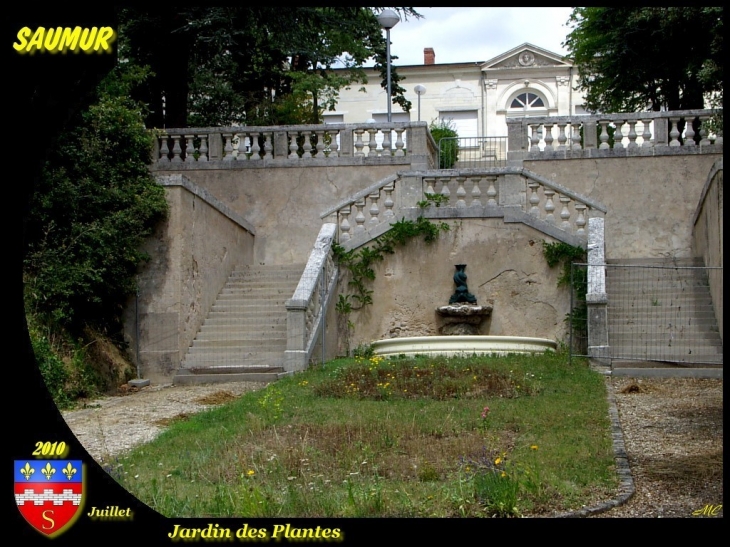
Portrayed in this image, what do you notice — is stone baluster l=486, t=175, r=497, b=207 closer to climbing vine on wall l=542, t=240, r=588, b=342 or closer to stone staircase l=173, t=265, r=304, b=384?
climbing vine on wall l=542, t=240, r=588, b=342

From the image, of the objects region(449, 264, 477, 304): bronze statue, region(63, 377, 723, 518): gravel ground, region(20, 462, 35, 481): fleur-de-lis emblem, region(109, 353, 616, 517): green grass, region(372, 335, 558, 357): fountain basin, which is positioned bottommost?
region(63, 377, 723, 518): gravel ground

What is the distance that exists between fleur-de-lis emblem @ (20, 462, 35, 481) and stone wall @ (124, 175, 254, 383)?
11.1 m

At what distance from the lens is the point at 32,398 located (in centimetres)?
438

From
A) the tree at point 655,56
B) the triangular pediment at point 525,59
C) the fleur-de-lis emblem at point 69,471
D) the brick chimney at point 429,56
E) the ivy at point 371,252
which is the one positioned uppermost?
the brick chimney at point 429,56

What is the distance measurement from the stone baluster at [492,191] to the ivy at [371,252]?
927mm

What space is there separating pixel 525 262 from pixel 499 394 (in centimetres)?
621

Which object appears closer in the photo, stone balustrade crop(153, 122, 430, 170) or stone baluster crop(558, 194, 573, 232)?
stone baluster crop(558, 194, 573, 232)

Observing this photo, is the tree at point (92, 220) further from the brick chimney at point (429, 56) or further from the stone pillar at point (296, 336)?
the brick chimney at point (429, 56)

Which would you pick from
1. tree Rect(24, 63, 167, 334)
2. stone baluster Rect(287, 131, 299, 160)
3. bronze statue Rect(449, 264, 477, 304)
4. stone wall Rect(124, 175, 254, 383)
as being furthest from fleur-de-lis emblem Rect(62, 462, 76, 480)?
stone baluster Rect(287, 131, 299, 160)

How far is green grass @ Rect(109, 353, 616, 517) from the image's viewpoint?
6352 mm

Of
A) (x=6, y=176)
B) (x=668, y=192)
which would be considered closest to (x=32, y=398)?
(x=6, y=176)

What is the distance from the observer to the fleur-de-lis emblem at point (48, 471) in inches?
180

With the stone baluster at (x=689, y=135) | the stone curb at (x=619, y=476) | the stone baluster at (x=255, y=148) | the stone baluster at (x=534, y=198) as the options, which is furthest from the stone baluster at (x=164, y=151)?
the stone curb at (x=619, y=476)

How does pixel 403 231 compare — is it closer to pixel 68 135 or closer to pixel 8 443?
pixel 68 135
